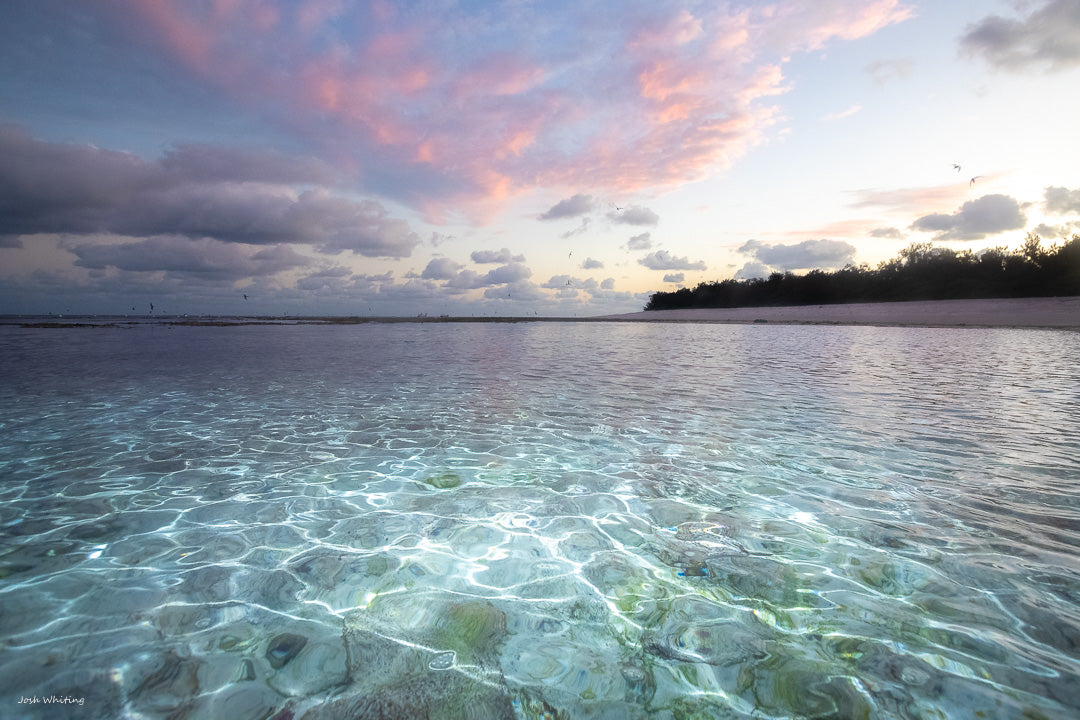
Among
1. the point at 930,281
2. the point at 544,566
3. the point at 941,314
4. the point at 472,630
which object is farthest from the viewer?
the point at 930,281

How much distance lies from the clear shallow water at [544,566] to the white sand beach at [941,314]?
51.8m

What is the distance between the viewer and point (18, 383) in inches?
501

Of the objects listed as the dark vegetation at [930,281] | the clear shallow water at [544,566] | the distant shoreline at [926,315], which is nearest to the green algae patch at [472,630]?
the clear shallow water at [544,566]

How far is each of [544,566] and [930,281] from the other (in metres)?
82.6

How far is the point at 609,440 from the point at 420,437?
10.2 feet

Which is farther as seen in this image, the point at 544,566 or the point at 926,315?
the point at 926,315

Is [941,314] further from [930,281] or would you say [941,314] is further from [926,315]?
Answer: [930,281]

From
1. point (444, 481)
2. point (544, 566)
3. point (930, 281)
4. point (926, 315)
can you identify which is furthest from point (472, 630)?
point (930, 281)

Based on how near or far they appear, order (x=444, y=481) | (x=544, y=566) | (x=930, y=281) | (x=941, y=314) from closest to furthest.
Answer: (x=544, y=566) → (x=444, y=481) → (x=941, y=314) → (x=930, y=281)

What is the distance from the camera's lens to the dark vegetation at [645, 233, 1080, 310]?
172 feet

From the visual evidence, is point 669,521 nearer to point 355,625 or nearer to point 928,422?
point 355,625

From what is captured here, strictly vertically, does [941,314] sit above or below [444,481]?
above

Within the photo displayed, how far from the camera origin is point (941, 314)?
52031 millimetres

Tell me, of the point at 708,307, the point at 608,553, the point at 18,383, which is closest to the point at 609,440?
the point at 608,553
